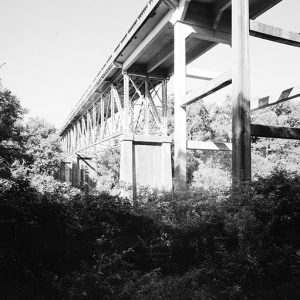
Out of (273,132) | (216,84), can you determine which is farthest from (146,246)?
(216,84)

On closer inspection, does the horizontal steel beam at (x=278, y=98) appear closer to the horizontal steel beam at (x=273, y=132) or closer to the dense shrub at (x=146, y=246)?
the horizontal steel beam at (x=273, y=132)

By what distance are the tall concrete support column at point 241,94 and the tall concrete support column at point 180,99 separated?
9.65ft

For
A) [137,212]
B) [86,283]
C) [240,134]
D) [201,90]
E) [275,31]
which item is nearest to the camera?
[86,283]

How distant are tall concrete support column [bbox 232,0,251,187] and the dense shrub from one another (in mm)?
1959

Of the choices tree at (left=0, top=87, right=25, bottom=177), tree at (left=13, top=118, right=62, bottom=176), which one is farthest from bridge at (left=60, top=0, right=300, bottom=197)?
tree at (left=13, top=118, right=62, bottom=176)

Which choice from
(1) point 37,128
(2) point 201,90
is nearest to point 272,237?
(2) point 201,90

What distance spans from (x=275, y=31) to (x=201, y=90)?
2.75 m

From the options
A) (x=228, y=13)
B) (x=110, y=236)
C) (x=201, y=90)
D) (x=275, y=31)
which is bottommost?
(x=110, y=236)

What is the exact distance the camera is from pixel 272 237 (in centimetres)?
527

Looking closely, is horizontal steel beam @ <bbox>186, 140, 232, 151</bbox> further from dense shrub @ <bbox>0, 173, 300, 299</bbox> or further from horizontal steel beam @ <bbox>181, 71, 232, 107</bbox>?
dense shrub @ <bbox>0, 173, 300, 299</bbox>

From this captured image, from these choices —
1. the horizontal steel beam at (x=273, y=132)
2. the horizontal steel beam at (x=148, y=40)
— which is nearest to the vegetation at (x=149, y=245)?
the horizontal steel beam at (x=273, y=132)

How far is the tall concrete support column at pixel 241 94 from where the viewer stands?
8.12 m

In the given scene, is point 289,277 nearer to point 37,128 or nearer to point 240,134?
point 240,134

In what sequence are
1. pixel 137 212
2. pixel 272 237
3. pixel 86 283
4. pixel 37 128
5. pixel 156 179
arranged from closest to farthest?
pixel 86 283, pixel 272 237, pixel 137 212, pixel 156 179, pixel 37 128
